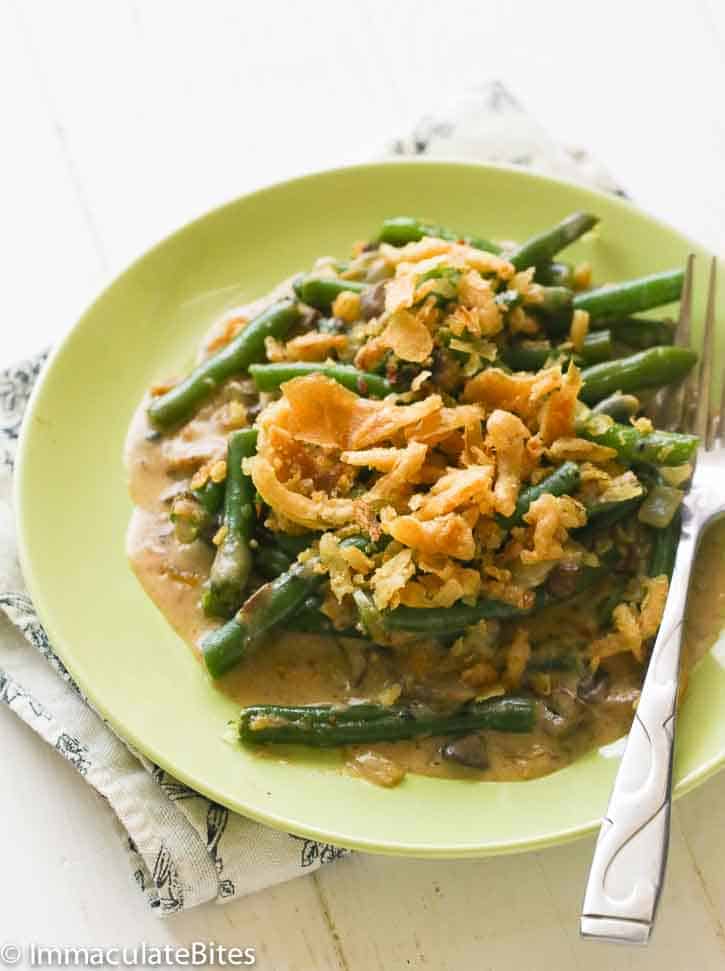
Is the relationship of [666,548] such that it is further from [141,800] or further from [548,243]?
[141,800]

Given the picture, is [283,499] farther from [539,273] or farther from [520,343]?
[539,273]

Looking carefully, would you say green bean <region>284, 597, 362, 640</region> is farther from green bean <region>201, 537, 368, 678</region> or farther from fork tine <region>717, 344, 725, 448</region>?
fork tine <region>717, 344, 725, 448</region>

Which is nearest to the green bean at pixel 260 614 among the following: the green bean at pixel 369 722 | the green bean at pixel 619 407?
the green bean at pixel 369 722

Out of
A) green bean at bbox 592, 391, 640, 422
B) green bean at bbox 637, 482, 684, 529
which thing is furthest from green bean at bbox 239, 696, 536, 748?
green bean at bbox 592, 391, 640, 422

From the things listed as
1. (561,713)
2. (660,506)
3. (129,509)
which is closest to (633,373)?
(660,506)

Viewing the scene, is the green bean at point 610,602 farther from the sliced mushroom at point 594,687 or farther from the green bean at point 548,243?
the green bean at point 548,243

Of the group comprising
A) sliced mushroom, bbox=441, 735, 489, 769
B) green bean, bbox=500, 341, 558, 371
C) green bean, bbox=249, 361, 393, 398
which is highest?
green bean, bbox=249, 361, 393, 398
